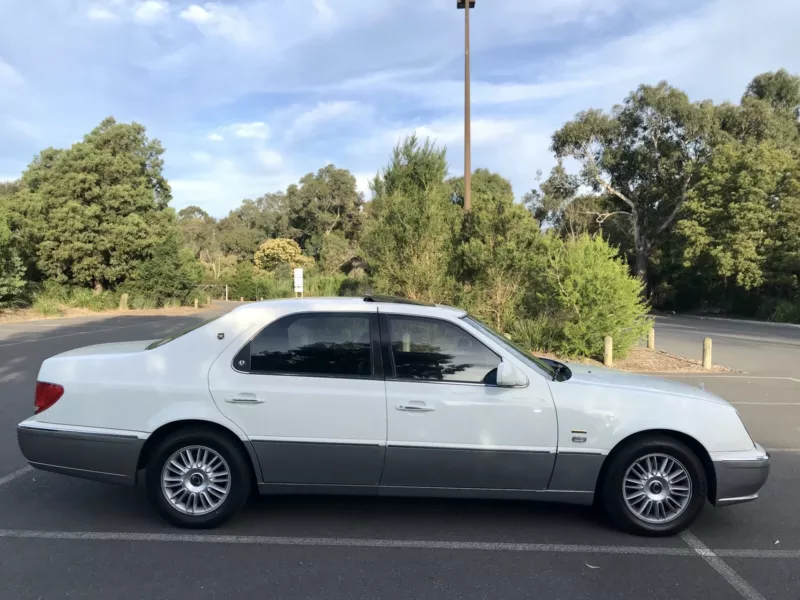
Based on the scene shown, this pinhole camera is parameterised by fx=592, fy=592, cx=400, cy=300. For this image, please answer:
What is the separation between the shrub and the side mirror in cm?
940

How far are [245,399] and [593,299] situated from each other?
1041cm

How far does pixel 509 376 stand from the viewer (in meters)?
4.05

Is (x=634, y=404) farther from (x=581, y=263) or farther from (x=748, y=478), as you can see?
(x=581, y=263)

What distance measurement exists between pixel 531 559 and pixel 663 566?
830 millimetres

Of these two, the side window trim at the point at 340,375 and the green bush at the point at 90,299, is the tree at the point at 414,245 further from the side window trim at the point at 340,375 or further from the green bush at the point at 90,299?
the green bush at the point at 90,299

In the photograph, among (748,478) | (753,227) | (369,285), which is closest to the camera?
(748,478)

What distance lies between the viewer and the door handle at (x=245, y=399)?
13.5 feet

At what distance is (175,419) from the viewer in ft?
13.5

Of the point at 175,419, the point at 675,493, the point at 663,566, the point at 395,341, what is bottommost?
the point at 663,566

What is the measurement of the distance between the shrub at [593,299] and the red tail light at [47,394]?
423 inches

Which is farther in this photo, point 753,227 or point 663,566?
point 753,227

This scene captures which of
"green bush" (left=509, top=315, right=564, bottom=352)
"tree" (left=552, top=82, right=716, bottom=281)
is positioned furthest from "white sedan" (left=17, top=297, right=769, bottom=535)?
"tree" (left=552, top=82, right=716, bottom=281)

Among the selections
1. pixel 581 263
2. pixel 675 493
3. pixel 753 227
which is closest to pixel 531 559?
pixel 675 493

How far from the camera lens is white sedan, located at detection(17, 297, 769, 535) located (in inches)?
160
